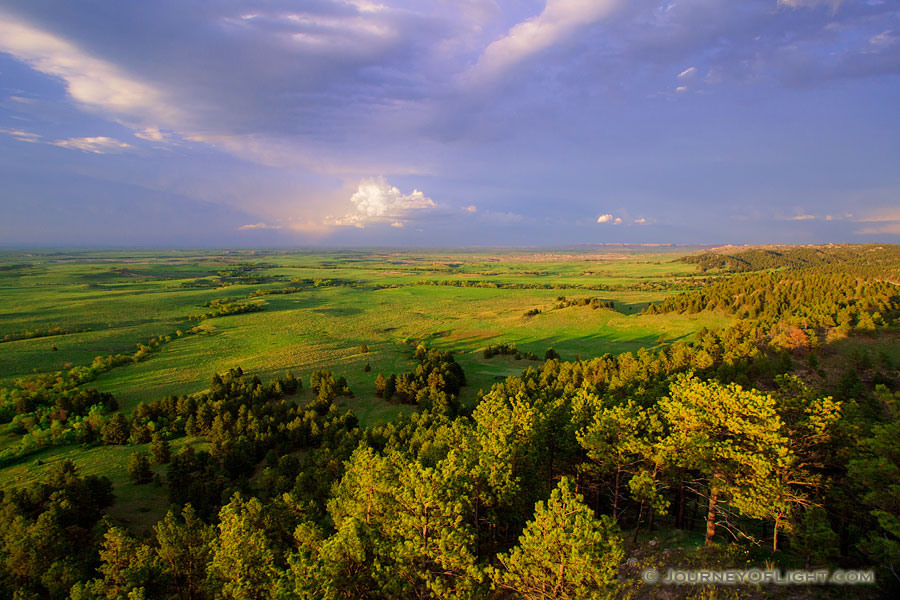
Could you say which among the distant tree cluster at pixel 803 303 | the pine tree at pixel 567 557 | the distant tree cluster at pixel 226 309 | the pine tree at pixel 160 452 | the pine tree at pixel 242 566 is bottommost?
the pine tree at pixel 160 452

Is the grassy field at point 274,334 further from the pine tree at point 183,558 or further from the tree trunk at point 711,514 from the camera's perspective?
the tree trunk at point 711,514

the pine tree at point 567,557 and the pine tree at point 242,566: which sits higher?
the pine tree at point 567,557

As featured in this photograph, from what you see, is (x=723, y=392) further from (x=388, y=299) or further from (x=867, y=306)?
(x=388, y=299)

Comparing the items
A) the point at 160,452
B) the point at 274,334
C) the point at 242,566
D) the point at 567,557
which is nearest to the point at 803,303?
the point at 567,557

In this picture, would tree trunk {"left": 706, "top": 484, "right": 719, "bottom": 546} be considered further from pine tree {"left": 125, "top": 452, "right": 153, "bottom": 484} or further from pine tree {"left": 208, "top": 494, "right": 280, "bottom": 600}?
pine tree {"left": 125, "top": 452, "right": 153, "bottom": 484}

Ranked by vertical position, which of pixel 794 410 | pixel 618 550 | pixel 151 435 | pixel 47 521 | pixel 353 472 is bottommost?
pixel 151 435

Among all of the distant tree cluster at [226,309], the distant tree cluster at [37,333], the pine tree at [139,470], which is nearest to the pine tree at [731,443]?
the pine tree at [139,470]

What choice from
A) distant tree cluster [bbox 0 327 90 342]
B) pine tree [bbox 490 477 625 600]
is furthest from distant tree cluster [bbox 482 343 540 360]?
distant tree cluster [bbox 0 327 90 342]

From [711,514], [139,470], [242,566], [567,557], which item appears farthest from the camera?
[139,470]

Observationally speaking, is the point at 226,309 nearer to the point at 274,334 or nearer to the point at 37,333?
the point at 274,334

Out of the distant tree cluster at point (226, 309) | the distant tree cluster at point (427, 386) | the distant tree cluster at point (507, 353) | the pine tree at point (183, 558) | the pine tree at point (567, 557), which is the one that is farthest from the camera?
the distant tree cluster at point (226, 309)

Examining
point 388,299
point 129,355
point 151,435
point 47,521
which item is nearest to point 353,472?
point 47,521
